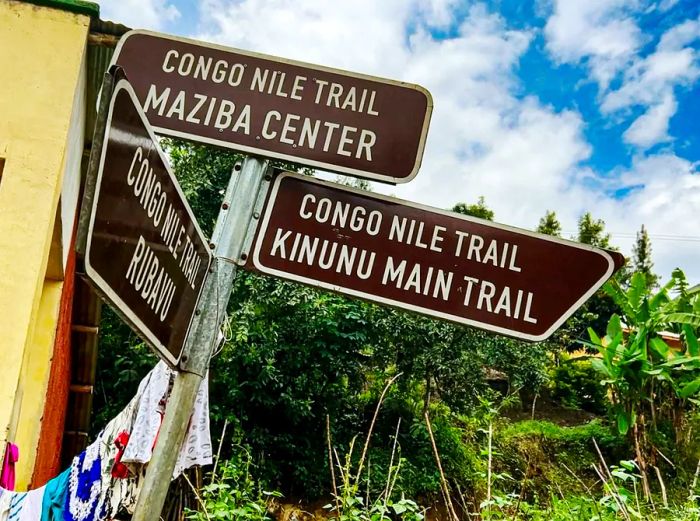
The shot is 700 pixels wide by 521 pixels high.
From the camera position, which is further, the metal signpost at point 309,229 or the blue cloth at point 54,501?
the blue cloth at point 54,501

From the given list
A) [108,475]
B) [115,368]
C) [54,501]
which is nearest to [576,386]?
[115,368]

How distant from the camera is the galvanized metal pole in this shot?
110cm

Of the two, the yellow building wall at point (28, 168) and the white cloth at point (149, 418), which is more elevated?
Answer: the yellow building wall at point (28, 168)

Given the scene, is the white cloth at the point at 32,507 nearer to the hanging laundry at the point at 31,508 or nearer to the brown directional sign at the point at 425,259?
the hanging laundry at the point at 31,508

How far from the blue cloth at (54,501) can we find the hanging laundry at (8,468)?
0.59 ft

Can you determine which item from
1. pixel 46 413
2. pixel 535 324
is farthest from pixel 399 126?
pixel 46 413

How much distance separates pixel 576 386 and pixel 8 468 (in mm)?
14393

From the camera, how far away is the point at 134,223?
92 cm

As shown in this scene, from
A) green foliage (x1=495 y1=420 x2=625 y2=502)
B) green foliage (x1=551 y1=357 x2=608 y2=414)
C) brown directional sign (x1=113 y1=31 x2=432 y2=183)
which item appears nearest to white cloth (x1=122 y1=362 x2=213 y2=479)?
brown directional sign (x1=113 y1=31 x2=432 y2=183)

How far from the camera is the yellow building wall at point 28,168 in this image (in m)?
2.28

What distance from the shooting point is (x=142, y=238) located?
96 centimetres

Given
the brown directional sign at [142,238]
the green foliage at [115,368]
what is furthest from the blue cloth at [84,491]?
the green foliage at [115,368]

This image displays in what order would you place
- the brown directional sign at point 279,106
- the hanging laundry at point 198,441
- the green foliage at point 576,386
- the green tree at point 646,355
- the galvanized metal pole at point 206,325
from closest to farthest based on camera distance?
the galvanized metal pole at point 206,325, the brown directional sign at point 279,106, the hanging laundry at point 198,441, the green tree at point 646,355, the green foliage at point 576,386

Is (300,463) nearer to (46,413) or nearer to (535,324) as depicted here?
(46,413)
